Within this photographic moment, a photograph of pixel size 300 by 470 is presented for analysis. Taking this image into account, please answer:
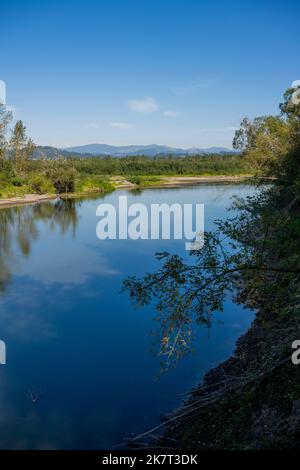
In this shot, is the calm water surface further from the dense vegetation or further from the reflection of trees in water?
the dense vegetation

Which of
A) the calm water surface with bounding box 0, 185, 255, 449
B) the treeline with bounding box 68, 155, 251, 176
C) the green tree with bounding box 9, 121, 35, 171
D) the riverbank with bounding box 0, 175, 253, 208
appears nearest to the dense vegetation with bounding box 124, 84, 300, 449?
the calm water surface with bounding box 0, 185, 255, 449

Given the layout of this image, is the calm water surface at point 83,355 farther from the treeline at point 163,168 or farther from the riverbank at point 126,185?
the treeline at point 163,168

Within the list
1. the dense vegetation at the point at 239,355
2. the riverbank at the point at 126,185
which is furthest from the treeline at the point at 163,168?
the dense vegetation at the point at 239,355

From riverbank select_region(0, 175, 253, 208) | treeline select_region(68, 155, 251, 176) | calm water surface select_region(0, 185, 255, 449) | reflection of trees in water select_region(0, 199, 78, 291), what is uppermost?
treeline select_region(68, 155, 251, 176)

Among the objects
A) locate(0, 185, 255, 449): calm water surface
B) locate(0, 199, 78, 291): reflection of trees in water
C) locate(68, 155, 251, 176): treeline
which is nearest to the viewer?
locate(0, 185, 255, 449): calm water surface

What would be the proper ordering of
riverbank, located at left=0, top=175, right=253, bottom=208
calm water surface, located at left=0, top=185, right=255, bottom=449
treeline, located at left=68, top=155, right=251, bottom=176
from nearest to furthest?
calm water surface, located at left=0, top=185, right=255, bottom=449, riverbank, located at left=0, top=175, right=253, bottom=208, treeline, located at left=68, top=155, right=251, bottom=176

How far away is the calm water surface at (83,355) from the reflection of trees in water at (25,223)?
40 cm

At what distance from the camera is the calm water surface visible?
21.9 feet

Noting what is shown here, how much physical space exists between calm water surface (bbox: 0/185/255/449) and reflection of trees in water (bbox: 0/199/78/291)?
0.40 metres

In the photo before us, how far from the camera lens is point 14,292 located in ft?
43.6

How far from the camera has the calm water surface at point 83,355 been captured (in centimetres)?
668

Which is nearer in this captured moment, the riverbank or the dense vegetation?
the dense vegetation

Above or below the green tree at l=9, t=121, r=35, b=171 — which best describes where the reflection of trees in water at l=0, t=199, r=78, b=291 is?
below

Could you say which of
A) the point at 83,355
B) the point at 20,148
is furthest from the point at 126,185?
the point at 83,355
